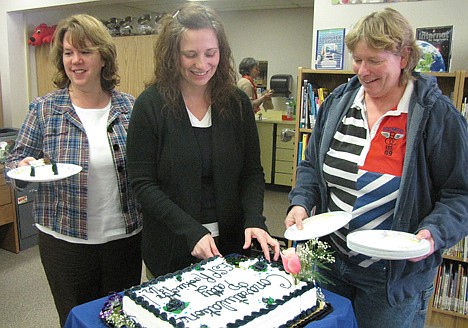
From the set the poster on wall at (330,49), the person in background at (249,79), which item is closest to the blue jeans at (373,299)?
the poster on wall at (330,49)

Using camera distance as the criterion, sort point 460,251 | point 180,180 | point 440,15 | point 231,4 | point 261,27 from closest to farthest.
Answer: point 180,180 < point 460,251 < point 440,15 < point 231,4 < point 261,27

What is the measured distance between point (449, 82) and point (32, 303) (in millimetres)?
3154

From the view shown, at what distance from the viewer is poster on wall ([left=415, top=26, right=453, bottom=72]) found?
2.48m

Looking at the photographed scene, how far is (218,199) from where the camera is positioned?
148cm

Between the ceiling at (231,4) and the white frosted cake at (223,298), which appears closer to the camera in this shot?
the white frosted cake at (223,298)

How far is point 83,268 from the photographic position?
163cm

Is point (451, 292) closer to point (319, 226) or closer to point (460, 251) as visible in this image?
point (460, 251)

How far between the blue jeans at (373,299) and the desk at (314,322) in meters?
0.09

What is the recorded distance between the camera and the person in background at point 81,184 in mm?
1619

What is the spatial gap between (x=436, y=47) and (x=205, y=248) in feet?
6.56

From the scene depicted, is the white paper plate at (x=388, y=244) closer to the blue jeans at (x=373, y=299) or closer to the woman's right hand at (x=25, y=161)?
the blue jeans at (x=373, y=299)

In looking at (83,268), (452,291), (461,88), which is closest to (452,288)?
(452,291)

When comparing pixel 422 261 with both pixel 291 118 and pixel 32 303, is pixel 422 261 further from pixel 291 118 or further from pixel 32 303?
pixel 291 118

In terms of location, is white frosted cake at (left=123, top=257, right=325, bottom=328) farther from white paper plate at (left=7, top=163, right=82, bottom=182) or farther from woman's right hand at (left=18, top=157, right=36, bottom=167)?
woman's right hand at (left=18, top=157, right=36, bottom=167)
